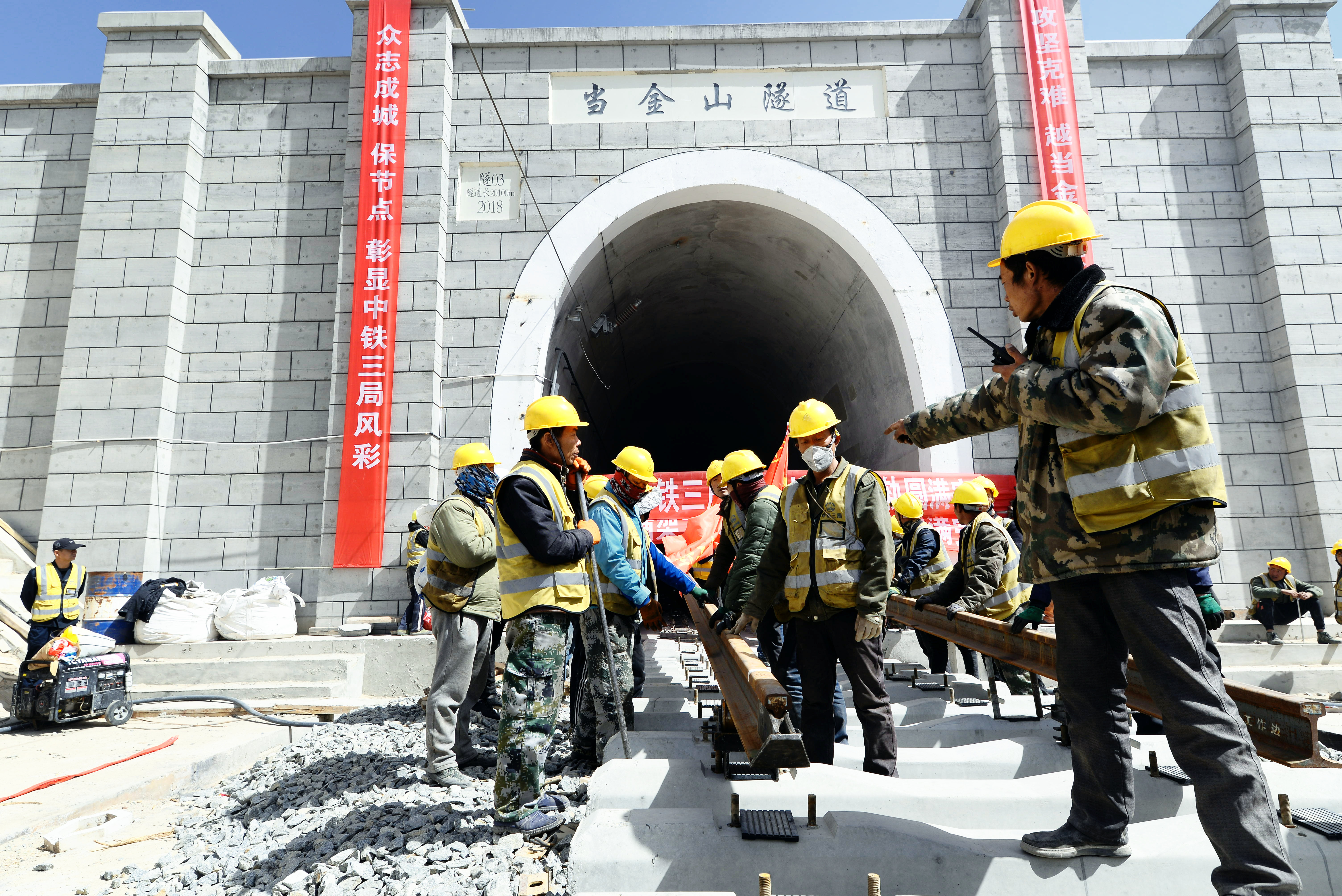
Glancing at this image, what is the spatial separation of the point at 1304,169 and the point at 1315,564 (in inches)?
209

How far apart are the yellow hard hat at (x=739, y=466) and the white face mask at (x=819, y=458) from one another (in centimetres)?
166

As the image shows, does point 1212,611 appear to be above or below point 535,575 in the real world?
below

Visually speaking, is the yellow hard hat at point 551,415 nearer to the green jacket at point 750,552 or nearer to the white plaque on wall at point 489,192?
the green jacket at point 750,552

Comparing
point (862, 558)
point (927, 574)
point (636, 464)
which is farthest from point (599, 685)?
point (927, 574)

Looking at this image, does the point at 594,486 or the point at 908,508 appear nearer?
the point at 594,486

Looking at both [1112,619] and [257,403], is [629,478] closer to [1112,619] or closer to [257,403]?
[1112,619]

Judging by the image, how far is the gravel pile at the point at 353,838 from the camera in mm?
2920

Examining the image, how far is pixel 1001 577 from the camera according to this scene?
586 centimetres

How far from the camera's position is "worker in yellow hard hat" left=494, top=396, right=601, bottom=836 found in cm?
330

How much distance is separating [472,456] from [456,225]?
5.78 metres

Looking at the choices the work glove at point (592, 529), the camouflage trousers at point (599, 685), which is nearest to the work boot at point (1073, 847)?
the work glove at point (592, 529)

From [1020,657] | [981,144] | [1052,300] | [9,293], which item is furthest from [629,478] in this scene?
[9,293]

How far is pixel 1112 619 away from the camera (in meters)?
2.34

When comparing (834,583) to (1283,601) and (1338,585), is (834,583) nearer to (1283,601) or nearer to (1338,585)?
(1283,601)
